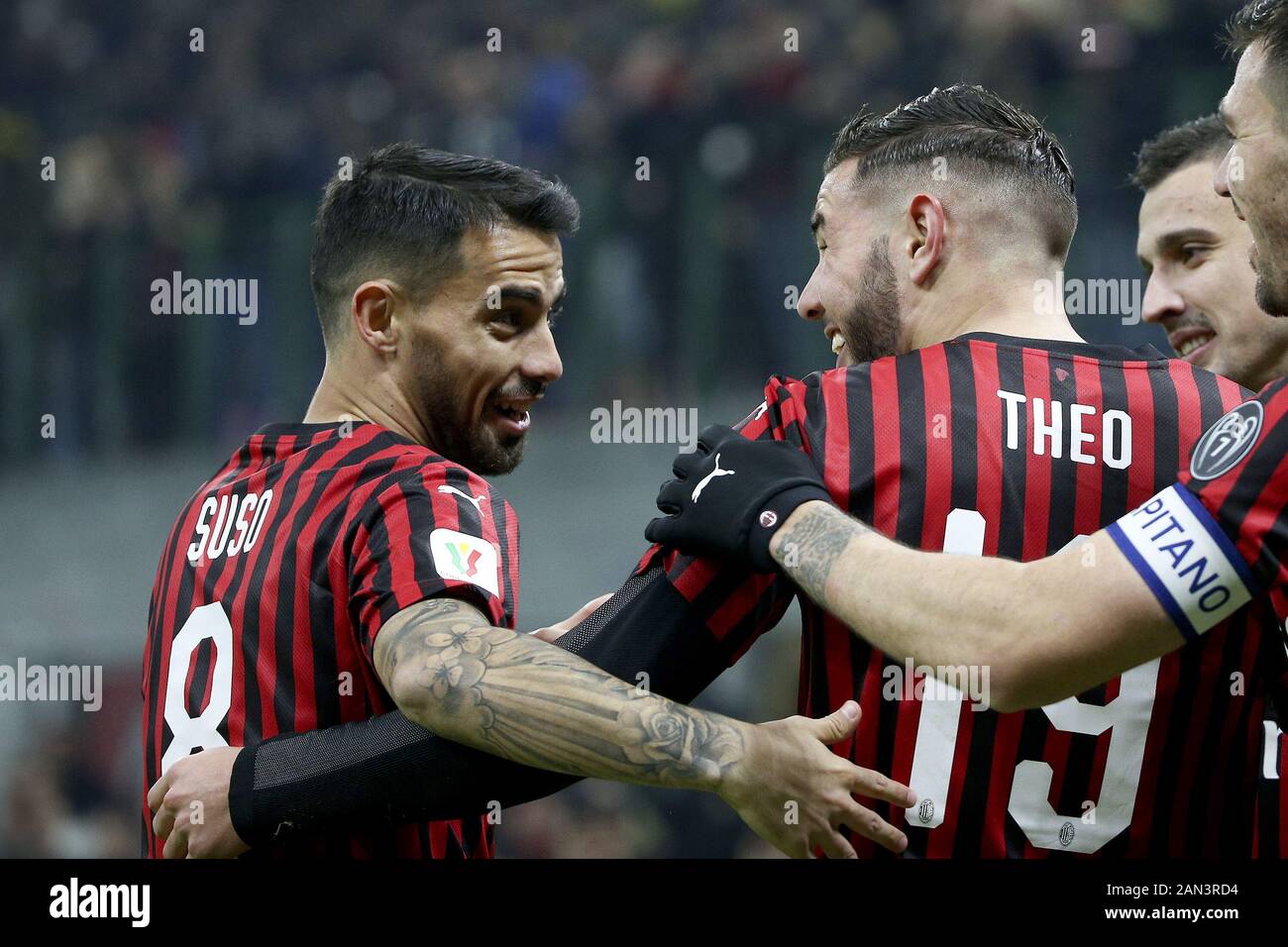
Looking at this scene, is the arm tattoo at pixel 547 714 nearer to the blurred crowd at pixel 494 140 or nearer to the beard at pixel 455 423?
the beard at pixel 455 423

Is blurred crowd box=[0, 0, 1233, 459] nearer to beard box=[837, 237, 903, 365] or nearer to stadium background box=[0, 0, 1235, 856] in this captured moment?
stadium background box=[0, 0, 1235, 856]

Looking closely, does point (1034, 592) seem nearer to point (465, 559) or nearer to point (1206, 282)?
point (465, 559)

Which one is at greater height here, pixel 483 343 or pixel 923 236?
pixel 923 236

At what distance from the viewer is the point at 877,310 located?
118 inches

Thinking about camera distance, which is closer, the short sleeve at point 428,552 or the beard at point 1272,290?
the beard at point 1272,290

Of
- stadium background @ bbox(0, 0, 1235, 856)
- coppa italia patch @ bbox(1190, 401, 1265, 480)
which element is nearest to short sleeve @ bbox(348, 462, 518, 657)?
coppa italia patch @ bbox(1190, 401, 1265, 480)

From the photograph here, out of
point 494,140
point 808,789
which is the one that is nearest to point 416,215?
point 808,789

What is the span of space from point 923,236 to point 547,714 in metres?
1.22

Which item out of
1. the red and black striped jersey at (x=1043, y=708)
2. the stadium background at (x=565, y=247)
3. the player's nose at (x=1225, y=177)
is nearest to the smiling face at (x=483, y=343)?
the red and black striped jersey at (x=1043, y=708)

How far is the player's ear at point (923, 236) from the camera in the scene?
9.66ft

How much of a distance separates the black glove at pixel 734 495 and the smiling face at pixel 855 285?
0.42 m

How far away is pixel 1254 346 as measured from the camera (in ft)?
13.2

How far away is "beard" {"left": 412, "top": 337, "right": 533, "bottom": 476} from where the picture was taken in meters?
3.42
